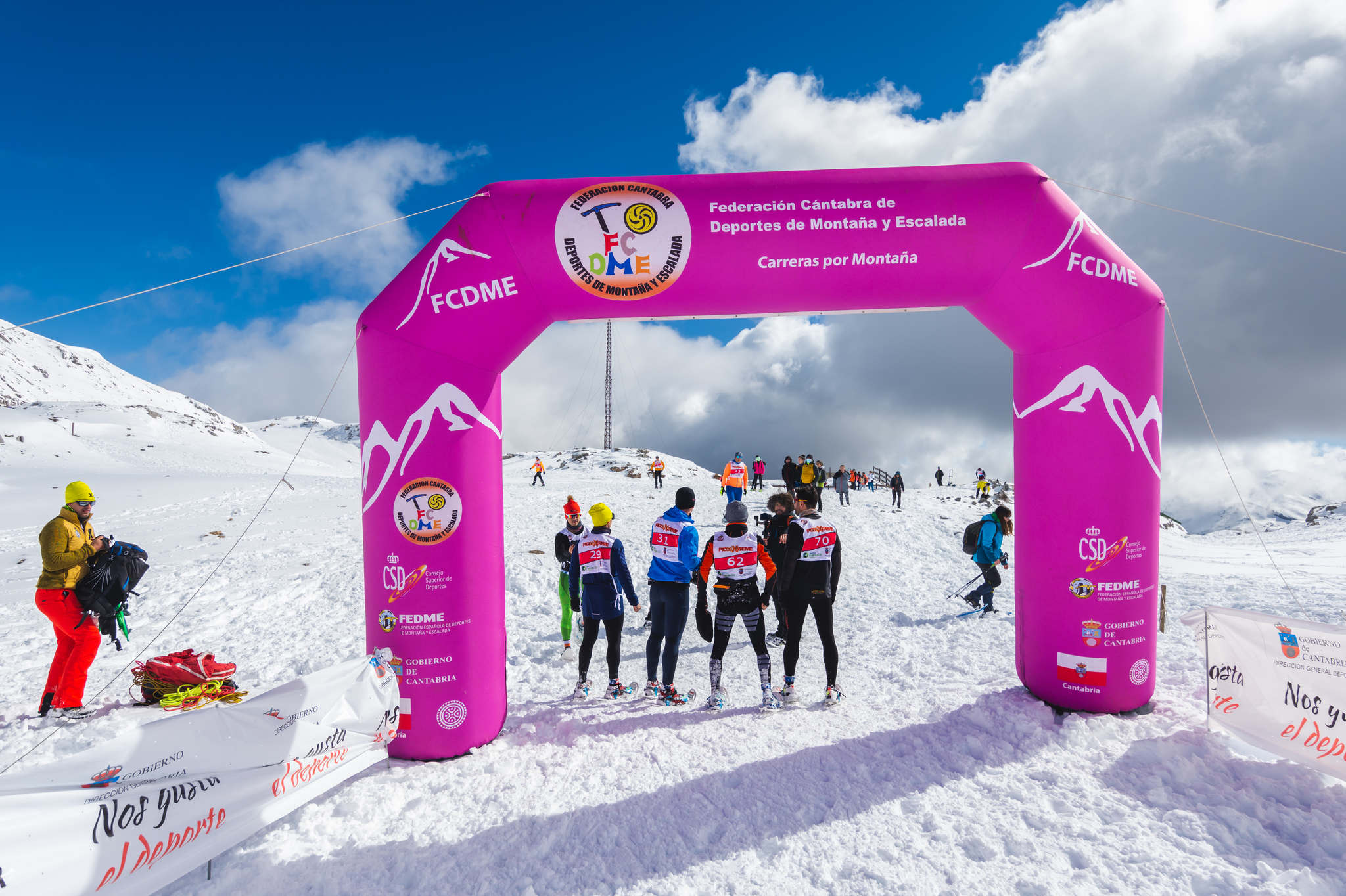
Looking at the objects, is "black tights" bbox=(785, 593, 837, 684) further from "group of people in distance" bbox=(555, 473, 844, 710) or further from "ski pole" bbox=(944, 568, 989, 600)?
"ski pole" bbox=(944, 568, 989, 600)

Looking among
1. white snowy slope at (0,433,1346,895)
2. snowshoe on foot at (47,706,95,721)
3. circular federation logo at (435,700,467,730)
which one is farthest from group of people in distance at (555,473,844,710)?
snowshoe on foot at (47,706,95,721)

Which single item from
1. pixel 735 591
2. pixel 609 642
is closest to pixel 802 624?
pixel 735 591

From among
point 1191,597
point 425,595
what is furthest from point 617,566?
point 1191,597

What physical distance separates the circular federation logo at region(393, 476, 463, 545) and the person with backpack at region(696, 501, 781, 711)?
239 cm

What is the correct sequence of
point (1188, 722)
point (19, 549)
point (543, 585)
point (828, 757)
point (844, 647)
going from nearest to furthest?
1. point (828, 757)
2. point (1188, 722)
3. point (844, 647)
4. point (543, 585)
5. point (19, 549)

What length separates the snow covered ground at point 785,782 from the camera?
11.5ft

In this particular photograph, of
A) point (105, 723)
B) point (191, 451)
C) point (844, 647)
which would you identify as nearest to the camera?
point (105, 723)

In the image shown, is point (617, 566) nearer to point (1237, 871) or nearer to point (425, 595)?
point (425, 595)

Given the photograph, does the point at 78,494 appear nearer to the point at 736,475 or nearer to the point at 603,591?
the point at 603,591

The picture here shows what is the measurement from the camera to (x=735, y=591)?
582 centimetres

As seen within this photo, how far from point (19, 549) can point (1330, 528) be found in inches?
1387

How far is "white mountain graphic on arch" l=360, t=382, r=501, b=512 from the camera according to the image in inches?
200

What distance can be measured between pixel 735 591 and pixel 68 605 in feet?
20.0

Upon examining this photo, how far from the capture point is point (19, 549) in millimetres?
13078
